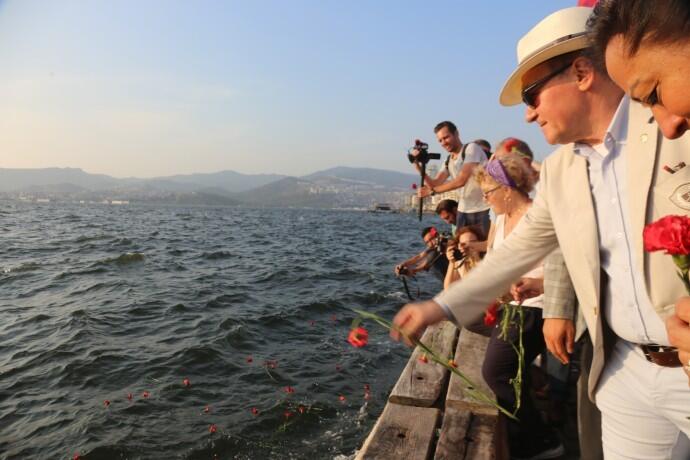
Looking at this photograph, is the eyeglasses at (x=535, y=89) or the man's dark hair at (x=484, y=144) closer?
the eyeglasses at (x=535, y=89)

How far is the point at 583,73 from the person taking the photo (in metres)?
1.95

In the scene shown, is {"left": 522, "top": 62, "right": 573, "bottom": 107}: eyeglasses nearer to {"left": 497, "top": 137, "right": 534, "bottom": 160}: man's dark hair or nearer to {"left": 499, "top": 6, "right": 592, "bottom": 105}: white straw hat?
{"left": 499, "top": 6, "right": 592, "bottom": 105}: white straw hat

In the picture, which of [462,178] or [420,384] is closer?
[420,384]

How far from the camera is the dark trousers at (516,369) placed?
329cm

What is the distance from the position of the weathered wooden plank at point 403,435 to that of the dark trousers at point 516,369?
1.74ft

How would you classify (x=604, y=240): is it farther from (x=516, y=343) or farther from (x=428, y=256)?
(x=428, y=256)

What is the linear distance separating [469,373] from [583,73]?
2.80m

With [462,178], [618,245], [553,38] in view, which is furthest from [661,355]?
[462,178]

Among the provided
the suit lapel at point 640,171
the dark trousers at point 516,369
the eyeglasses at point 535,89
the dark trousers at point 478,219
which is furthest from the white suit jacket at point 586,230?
the dark trousers at point 478,219

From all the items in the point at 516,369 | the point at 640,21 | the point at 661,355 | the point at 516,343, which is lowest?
the point at 516,369

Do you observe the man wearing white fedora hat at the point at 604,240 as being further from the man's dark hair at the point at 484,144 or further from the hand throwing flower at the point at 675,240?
the man's dark hair at the point at 484,144

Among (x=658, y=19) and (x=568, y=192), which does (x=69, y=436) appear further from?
(x=658, y=19)

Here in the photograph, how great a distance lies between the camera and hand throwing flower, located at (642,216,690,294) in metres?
1.09

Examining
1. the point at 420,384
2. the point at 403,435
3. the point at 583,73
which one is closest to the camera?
the point at 583,73
